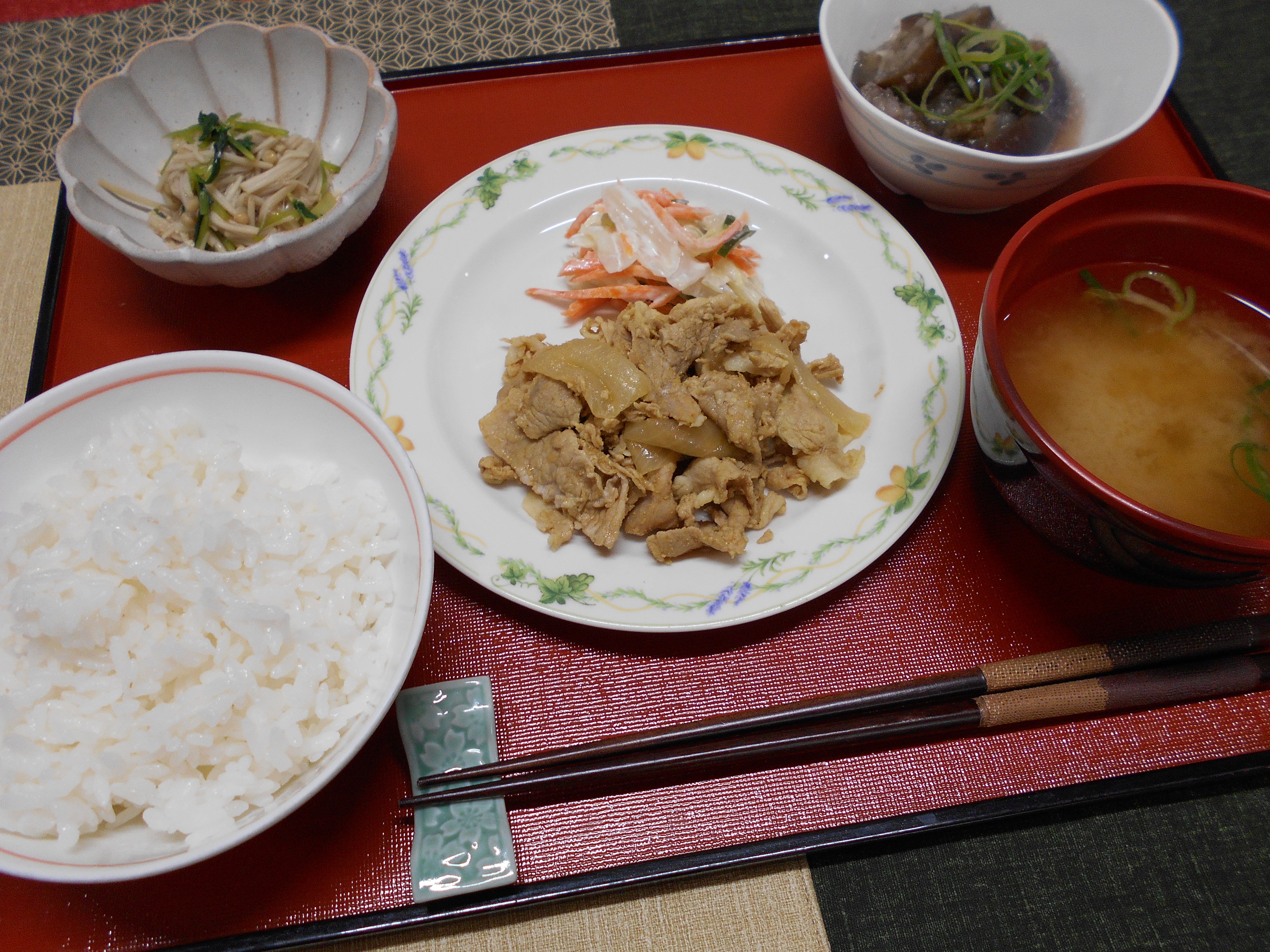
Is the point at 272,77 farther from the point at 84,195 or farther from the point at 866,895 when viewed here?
the point at 866,895

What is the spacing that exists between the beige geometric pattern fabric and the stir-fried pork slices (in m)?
1.82

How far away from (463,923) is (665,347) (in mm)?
1558

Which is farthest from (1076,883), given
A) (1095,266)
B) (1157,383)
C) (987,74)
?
(987,74)

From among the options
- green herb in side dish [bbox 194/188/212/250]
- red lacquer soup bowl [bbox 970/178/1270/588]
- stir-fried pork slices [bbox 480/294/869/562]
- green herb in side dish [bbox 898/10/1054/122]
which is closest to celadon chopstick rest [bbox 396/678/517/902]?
stir-fried pork slices [bbox 480/294/869/562]

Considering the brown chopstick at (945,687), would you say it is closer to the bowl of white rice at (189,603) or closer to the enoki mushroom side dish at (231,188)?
the bowl of white rice at (189,603)

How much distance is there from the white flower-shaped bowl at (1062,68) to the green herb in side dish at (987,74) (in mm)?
162

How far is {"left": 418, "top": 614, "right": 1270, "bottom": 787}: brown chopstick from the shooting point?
170cm

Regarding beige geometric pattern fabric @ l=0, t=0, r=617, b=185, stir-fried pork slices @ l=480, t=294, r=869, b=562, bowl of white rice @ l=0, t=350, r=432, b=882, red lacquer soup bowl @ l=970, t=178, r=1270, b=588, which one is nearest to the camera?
bowl of white rice @ l=0, t=350, r=432, b=882

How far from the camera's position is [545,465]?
1.98 m

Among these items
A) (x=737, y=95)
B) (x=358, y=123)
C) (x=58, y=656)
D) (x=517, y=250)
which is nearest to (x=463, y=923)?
(x=58, y=656)

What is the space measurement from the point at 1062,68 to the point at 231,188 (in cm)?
283

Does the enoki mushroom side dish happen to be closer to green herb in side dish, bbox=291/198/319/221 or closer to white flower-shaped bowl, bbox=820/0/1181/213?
green herb in side dish, bbox=291/198/319/221

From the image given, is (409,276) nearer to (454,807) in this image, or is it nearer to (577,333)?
(577,333)

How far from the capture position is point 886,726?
176 centimetres
